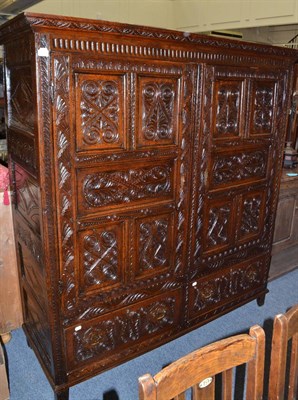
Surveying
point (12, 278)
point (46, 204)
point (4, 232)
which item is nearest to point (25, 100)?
point (46, 204)

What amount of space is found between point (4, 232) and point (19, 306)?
468 mm

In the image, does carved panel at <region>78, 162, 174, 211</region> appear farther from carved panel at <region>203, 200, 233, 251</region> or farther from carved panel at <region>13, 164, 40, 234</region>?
carved panel at <region>203, 200, 233, 251</region>

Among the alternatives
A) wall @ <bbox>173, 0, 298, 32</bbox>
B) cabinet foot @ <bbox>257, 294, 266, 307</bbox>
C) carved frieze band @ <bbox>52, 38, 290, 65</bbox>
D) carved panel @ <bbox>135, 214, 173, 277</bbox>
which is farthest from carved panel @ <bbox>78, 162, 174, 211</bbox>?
wall @ <bbox>173, 0, 298, 32</bbox>

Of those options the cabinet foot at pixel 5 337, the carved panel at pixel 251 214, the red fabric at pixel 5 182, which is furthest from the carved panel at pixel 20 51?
the cabinet foot at pixel 5 337

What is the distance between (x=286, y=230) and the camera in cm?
284

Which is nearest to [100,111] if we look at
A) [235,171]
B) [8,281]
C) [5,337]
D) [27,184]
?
[27,184]

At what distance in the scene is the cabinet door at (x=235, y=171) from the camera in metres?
1.85

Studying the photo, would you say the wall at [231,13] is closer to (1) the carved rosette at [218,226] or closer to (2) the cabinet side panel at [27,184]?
(1) the carved rosette at [218,226]

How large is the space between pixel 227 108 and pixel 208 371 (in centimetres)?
134

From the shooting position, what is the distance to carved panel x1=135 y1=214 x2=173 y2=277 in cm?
175

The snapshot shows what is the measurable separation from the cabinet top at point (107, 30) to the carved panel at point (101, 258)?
2.57ft

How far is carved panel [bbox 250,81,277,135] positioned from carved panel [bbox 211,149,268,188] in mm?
133

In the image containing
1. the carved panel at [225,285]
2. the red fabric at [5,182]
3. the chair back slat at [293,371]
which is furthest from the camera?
the carved panel at [225,285]

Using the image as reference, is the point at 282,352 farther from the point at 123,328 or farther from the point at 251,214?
the point at 251,214
